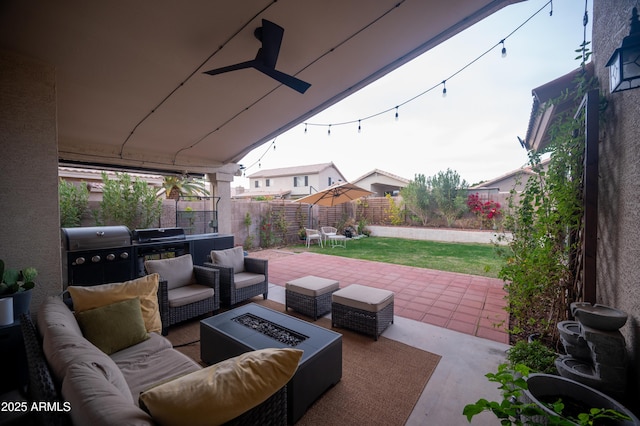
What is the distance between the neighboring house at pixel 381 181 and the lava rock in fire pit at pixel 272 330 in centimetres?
1495

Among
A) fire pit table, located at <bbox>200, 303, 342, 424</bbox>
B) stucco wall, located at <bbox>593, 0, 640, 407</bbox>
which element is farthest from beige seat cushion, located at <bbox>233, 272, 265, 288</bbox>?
stucco wall, located at <bbox>593, 0, 640, 407</bbox>

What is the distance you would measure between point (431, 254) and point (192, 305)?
22.3 ft

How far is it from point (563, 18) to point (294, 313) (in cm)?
492

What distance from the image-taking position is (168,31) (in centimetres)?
272

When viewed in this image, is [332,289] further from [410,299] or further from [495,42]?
[495,42]

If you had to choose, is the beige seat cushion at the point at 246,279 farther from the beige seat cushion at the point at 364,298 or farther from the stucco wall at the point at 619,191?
the stucco wall at the point at 619,191

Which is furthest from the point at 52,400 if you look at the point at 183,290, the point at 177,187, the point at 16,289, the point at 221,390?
the point at 177,187

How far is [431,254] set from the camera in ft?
26.2

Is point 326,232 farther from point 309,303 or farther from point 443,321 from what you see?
point 443,321

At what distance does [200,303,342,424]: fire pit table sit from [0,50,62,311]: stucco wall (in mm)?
1871

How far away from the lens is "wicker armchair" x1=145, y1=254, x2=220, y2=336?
312 centimetres

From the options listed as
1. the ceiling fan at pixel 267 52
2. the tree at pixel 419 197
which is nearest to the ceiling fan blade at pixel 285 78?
the ceiling fan at pixel 267 52

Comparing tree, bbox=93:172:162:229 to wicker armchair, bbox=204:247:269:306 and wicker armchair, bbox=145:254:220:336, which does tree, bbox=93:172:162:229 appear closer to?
wicker armchair, bbox=204:247:269:306

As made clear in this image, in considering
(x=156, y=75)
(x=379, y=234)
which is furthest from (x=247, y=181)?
(x=156, y=75)
